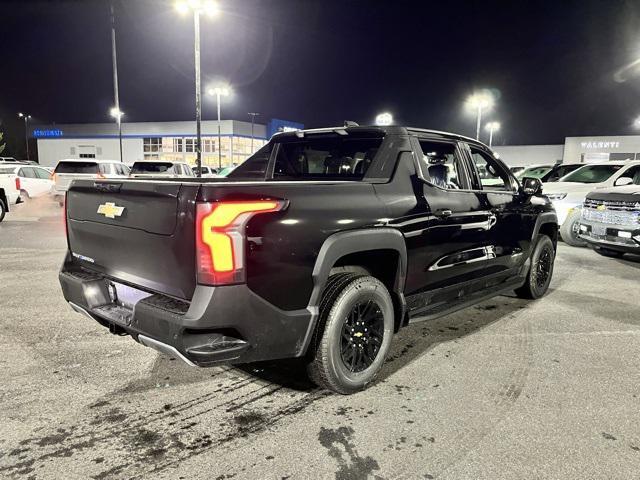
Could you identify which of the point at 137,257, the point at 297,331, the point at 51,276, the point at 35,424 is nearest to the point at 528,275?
the point at 297,331

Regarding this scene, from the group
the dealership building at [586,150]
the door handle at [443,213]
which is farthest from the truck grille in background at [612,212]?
the dealership building at [586,150]

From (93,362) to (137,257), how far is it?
1.41 meters

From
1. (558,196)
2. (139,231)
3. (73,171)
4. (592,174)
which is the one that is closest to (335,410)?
(139,231)

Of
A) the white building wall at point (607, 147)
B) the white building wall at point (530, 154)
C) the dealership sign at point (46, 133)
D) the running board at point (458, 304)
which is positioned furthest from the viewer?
the dealership sign at point (46, 133)

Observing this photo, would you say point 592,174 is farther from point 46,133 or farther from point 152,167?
point 46,133

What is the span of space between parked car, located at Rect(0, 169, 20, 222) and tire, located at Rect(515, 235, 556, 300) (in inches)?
515

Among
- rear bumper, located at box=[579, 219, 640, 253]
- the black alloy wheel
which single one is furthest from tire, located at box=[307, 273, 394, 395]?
rear bumper, located at box=[579, 219, 640, 253]

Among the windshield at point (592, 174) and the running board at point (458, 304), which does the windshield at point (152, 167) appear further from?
the running board at point (458, 304)

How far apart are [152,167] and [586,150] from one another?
167ft

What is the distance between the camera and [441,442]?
2869 mm

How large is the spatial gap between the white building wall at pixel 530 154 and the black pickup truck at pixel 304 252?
58424 millimetres

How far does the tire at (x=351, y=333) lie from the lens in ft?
10.8

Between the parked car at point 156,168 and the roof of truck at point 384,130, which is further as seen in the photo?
the parked car at point 156,168

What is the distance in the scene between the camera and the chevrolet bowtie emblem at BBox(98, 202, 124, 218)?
321cm
